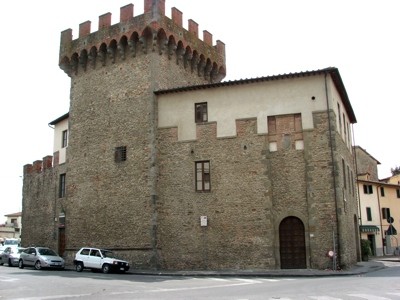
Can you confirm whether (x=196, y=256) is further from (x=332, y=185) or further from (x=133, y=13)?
(x=133, y=13)

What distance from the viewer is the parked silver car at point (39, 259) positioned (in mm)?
27089

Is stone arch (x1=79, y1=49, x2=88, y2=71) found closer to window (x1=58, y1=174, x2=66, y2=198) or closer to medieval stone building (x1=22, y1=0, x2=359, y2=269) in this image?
medieval stone building (x1=22, y1=0, x2=359, y2=269)

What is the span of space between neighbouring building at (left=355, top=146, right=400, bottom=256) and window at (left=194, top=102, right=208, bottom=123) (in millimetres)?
28158

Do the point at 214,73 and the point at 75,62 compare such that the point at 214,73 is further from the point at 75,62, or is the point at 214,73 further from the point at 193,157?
the point at 75,62

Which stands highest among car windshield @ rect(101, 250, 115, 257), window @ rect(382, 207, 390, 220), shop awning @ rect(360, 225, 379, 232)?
window @ rect(382, 207, 390, 220)

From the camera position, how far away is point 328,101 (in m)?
24.1

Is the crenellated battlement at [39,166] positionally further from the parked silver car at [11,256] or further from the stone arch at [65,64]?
the stone arch at [65,64]

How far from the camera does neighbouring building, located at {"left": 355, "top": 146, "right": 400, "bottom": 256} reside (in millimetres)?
49250

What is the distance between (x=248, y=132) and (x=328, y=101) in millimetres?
→ 4427

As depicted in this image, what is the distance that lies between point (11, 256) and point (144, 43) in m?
16.3

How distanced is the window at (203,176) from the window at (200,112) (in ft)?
8.12

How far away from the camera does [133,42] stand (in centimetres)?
2844

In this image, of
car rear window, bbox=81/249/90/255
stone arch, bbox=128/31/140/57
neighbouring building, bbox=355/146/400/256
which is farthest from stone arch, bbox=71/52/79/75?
neighbouring building, bbox=355/146/400/256

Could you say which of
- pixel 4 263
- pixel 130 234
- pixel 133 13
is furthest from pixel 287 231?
pixel 4 263
